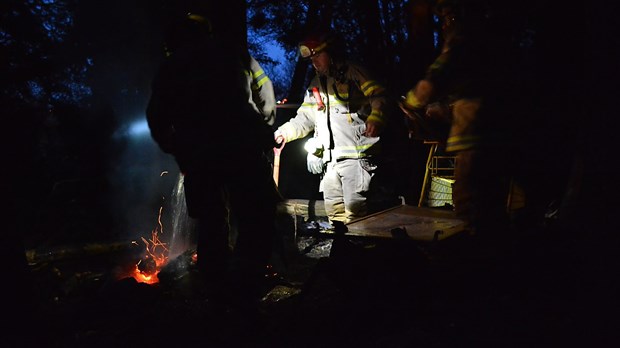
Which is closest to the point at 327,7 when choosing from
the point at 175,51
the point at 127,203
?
the point at 127,203

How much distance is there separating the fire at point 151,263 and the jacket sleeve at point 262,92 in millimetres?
2287

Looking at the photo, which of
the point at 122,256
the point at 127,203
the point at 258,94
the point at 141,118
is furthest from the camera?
the point at 141,118

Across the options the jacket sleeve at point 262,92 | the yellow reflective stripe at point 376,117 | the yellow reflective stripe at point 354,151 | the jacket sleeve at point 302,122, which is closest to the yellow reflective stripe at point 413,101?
the yellow reflective stripe at point 376,117

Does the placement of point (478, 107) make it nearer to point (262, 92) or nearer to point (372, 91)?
point (372, 91)

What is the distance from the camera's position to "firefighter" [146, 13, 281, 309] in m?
3.66

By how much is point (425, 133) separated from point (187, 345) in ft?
11.2

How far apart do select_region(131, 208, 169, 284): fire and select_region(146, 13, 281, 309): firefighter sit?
1.30m

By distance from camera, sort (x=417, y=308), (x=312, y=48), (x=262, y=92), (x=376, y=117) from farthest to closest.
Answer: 1. (x=312, y=48)
2. (x=376, y=117)
3. (x=262, y=92)
4. (x=417, y=308)

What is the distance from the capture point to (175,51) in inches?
151

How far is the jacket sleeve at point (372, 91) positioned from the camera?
16.0 ft

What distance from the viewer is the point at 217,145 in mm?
3670

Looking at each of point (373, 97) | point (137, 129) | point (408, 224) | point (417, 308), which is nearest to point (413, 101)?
point (373, 97)

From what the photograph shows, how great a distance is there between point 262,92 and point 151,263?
288 centimetres

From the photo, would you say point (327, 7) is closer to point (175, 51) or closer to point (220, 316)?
point (175, 51)
